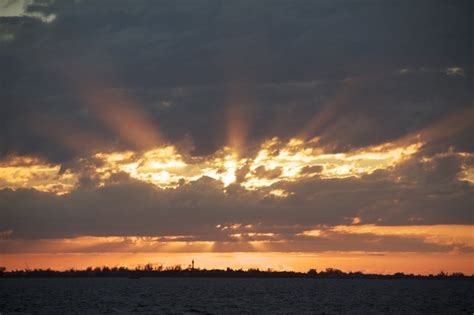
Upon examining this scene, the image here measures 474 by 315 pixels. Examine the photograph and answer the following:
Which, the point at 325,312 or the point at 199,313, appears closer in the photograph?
the point at 199,313

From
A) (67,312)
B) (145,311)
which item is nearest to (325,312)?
(145,311)

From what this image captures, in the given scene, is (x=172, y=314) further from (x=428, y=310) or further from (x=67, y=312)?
(x=428, y=310)

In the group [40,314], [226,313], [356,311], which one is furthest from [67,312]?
[356,311]

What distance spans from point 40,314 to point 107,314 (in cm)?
1273

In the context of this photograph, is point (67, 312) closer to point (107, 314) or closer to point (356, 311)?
point (107, 314)

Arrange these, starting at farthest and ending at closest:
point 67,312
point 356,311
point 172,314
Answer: point 356,311 < point 67,312 < point 172,314

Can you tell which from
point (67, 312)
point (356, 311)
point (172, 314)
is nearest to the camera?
point (172, 314)

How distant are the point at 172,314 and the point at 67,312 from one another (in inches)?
928

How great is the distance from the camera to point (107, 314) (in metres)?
121

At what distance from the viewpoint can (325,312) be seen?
132m

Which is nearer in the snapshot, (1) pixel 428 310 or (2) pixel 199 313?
(2) pixel 199 313

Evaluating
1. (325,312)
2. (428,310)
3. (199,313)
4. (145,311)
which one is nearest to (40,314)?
(145,311)

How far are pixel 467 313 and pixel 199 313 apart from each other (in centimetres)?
5525

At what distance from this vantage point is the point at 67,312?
419ft
